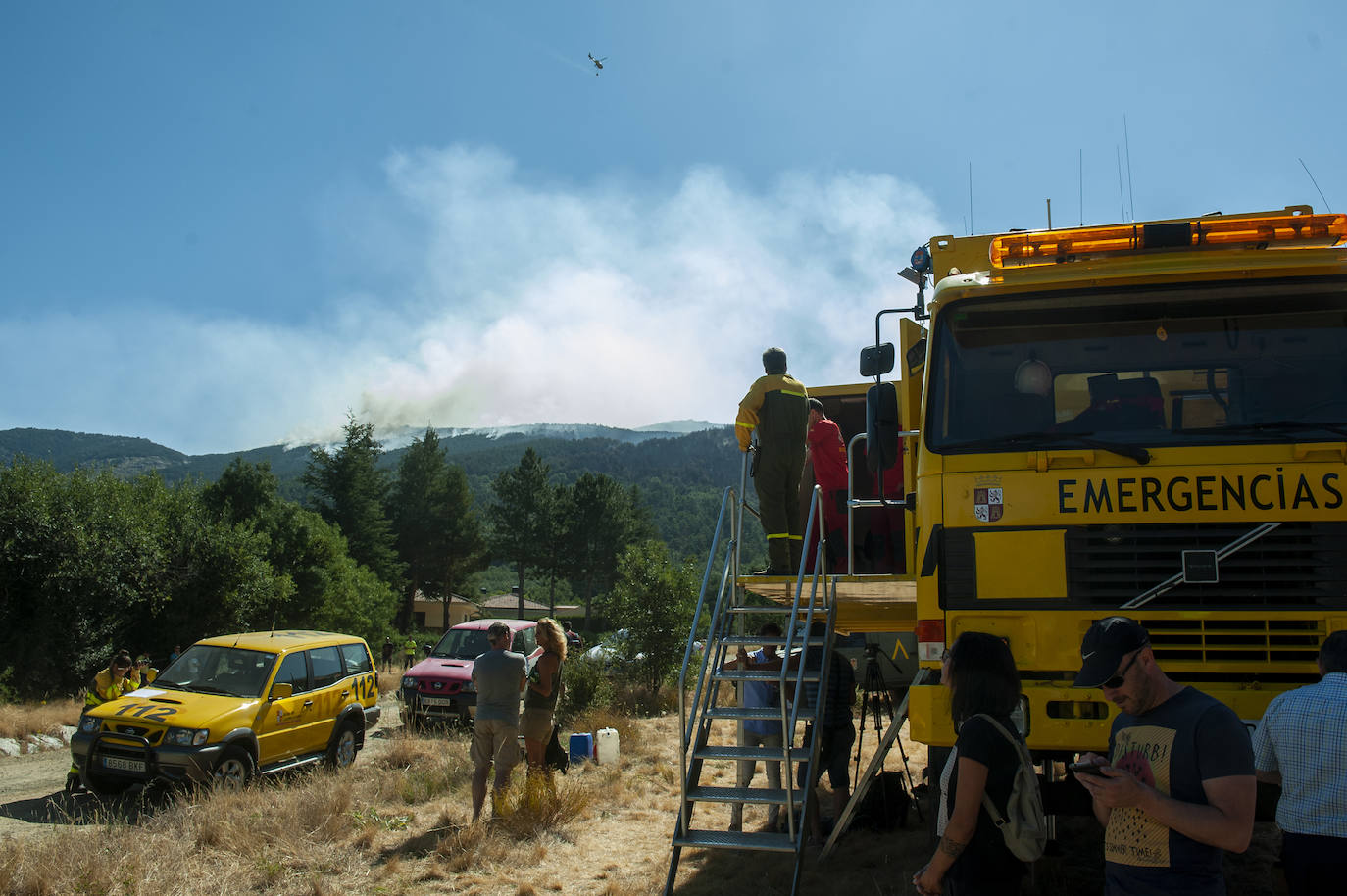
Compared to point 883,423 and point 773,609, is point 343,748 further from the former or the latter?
point 883,423

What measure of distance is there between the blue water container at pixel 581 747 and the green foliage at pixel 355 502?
147ft

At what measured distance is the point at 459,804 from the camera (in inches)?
342

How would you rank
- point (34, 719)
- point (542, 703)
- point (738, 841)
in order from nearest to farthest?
point (738, 841), point (542, 703), point (34, 719)

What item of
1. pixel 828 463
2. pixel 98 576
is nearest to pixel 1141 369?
pixel 828 463

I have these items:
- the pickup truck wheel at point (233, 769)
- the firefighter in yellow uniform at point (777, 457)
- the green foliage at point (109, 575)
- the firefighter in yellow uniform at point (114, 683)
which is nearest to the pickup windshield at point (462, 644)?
the firefighter in yellow uniform at point (114, 683)

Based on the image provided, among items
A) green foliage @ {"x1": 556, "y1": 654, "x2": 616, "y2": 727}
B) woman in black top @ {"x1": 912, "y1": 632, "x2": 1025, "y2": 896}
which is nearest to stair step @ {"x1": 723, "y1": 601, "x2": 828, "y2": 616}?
woman in black top @ {"x1": 912, "y1": 632, "x2": 1025, "y2": 896}

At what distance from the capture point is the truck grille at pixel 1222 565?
4172 mm

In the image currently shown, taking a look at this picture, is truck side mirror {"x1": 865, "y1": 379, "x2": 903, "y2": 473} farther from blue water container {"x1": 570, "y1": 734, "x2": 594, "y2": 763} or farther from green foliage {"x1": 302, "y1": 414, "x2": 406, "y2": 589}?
green foliage {"x1": 302, "y1": 414, "x2": 406, "y2": 589}

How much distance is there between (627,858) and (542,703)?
165cm

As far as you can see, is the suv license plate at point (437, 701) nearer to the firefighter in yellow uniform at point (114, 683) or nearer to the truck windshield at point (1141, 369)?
the firefighter in yellow uniform at point (114, 683)

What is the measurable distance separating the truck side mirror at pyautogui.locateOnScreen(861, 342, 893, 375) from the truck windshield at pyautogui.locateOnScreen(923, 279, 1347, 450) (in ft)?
2.09

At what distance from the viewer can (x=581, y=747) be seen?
11156mm

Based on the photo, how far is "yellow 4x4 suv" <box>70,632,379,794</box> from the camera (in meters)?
9.09

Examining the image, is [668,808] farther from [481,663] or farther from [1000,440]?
[1000,440]
